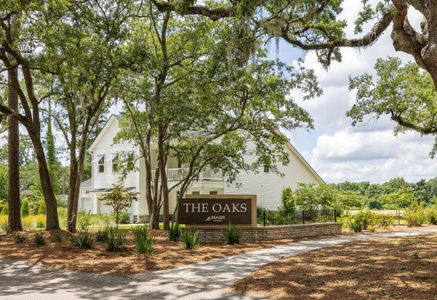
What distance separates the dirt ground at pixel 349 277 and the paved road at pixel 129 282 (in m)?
0.56

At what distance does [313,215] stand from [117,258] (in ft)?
42.3

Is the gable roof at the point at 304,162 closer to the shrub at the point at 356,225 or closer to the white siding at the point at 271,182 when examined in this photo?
the white siding at the point at 271,182

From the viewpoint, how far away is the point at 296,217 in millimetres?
21859

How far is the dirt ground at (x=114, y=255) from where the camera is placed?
36.7 feet

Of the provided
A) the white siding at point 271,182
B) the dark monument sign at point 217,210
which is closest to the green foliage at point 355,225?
the dark monument sign at point 217,210

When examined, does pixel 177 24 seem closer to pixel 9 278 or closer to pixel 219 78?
pixel 219 78

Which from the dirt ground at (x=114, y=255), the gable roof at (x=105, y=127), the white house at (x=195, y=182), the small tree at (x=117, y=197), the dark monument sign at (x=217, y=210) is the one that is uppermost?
the gable roof at (x=105, y=127)

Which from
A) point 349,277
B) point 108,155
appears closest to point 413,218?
point 349,277

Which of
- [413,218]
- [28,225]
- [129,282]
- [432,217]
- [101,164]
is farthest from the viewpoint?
[101,164]

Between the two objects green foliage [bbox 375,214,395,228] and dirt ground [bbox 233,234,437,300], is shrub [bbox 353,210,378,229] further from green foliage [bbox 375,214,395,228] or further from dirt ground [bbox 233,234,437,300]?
dirt ground [bbox 233,234,437,300]

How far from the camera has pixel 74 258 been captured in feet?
40.5

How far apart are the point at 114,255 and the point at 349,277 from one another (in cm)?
652

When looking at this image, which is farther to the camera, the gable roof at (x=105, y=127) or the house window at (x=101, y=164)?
the house window at (x=101, y=164)

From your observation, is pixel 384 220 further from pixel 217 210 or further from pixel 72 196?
pixel 72 196
